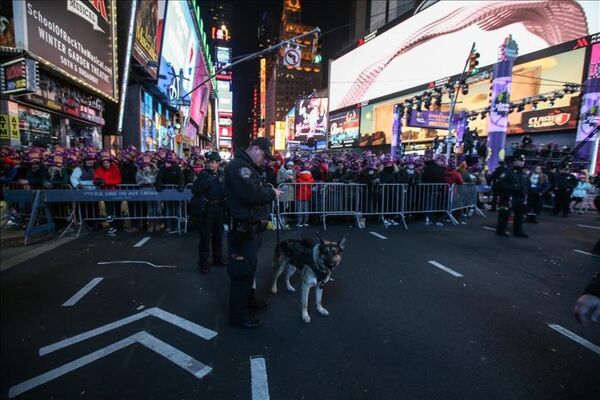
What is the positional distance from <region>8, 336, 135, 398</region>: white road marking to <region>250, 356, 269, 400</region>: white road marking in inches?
56.9

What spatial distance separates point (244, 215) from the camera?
3.37 meters

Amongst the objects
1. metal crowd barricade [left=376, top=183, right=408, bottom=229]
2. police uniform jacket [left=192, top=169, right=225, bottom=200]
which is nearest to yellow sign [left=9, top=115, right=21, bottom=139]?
police uniform jacket [left=192, top=169, right=225, bottom=200]

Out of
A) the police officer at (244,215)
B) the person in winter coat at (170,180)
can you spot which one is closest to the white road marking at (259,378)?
the police officer at (244,215)

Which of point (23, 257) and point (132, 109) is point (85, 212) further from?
point (132, 109)

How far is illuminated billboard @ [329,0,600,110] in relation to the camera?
25953 millimetres

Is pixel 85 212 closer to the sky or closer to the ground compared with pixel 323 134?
closer to the ground

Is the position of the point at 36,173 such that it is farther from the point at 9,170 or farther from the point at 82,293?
the point at 82,293

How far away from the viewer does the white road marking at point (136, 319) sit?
3139 millimetres

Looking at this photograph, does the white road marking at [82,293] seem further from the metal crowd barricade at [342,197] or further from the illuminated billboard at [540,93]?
the illuminated billboard at [540,93]

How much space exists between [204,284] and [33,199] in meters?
5.92

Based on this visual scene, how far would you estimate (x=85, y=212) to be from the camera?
327 inches

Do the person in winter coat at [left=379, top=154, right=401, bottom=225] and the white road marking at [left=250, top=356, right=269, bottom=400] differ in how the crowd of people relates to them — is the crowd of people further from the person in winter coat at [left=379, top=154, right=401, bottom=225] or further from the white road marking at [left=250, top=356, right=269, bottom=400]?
the white road marking at [left=250, top=356, right=269, bottom=400]

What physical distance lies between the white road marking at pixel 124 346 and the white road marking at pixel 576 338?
4.09 metres

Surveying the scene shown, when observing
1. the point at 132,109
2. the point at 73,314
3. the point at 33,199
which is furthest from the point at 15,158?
the point at 132,109
